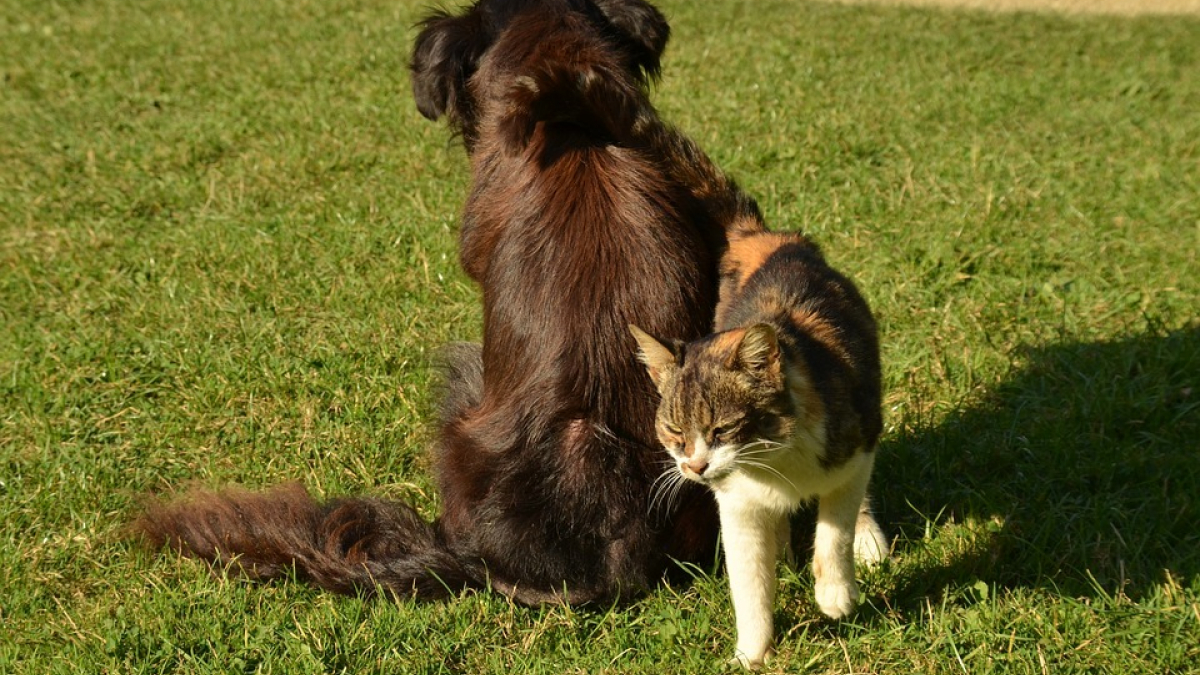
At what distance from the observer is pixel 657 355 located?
3.34 m

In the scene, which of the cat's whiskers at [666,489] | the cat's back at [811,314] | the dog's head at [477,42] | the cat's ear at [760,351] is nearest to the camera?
the cat's ear at [760,351]

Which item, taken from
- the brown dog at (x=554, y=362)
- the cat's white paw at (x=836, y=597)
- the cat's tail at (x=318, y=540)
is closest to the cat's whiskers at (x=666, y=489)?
the brown dog at (x=554, y=362)

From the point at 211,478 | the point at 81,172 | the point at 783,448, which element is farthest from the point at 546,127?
the point at 81,172

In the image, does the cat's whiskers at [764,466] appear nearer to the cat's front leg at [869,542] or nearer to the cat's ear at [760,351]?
the cat's ear at [760,351]

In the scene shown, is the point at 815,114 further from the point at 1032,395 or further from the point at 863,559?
the point at 863,559

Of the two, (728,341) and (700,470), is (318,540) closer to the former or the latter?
(700,470)

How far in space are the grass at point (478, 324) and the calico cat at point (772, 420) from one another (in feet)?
0.99

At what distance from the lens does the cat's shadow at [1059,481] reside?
12.5 ft

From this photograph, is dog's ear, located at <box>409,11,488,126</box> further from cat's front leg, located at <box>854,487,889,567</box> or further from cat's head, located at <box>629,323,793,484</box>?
cat's front leg, located at <box>854,487,889,567</box>

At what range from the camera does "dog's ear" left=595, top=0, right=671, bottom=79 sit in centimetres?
421

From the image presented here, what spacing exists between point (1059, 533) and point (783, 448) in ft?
4.44

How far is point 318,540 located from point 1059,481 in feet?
8.66

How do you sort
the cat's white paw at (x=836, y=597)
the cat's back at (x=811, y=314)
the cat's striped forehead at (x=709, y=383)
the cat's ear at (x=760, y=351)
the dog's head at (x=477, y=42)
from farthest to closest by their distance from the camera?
the dog's head at (x=477, y=42) < the cat's white paw at (x=836, y=597) < the cat's back at (x=811, y=314) < the cat's striped forehead at (x=709, y=383) < the cat's ear at (x=760, y=351)

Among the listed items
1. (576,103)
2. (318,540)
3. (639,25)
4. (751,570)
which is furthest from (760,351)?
(318,540)
